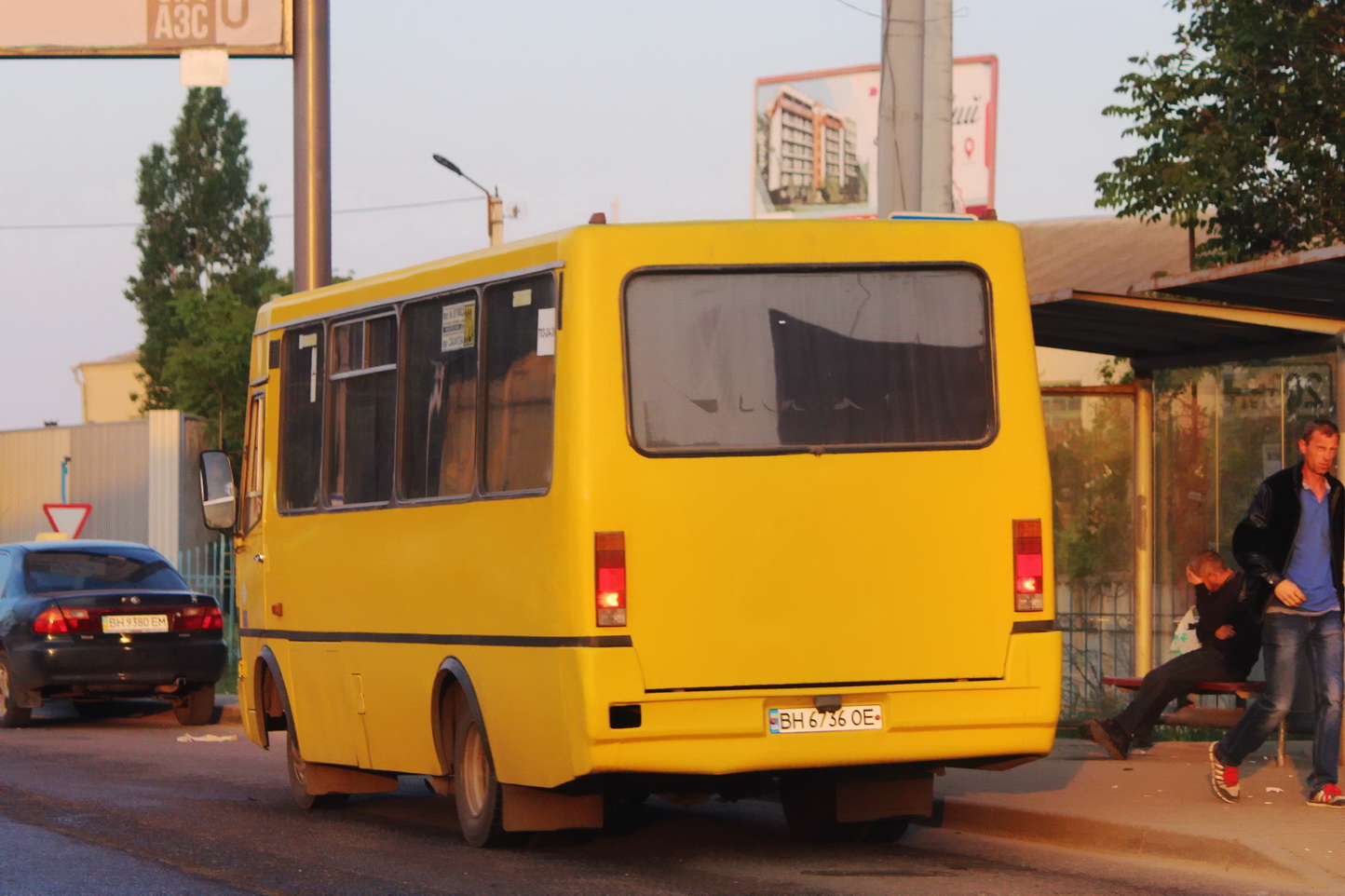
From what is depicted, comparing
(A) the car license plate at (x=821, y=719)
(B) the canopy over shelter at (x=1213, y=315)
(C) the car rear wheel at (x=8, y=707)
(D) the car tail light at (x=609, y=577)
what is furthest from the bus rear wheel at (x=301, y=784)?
(C) the car rear wheel at (x=8, y=707)

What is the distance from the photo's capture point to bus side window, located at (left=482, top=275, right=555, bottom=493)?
30.1 feet

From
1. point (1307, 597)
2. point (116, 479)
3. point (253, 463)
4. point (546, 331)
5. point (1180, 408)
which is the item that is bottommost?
point (1307, 597)

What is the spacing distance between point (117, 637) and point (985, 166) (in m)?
34.4

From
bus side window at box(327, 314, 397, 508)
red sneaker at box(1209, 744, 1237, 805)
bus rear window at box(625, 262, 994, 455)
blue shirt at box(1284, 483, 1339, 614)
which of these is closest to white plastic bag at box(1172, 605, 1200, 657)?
red sneaker at box(1209, 744, 1237, 805)

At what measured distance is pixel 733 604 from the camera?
8953mm

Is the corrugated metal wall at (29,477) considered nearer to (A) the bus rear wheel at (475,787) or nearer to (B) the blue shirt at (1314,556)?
(A) the bus rear wheel at (475,787)

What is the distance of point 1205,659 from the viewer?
12.9 m

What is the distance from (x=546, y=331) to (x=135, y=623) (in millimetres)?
10497

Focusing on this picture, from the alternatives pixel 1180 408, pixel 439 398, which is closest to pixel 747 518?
pixel 439 398

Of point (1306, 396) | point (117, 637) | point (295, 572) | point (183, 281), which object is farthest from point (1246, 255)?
point (183, 281)

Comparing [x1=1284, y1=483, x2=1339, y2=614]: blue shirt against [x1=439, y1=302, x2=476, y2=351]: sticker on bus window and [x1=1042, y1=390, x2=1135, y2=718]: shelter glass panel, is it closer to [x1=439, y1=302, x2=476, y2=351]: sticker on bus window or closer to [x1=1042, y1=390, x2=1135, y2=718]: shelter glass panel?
[x1=1042, y1=390, x2=1135, y2=718]: shelter glass panel

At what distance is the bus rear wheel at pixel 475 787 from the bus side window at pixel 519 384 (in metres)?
1.19

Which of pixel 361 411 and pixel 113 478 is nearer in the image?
pixel 361 411

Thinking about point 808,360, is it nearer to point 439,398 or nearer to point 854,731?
point 854,731
